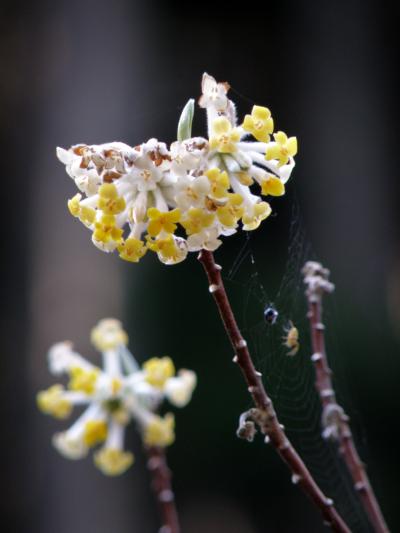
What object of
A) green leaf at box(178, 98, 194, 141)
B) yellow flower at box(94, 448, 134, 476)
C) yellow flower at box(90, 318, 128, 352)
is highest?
yellow flower at box(90, 318, 128, 352)

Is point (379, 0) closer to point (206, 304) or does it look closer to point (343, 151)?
point (343, 151)

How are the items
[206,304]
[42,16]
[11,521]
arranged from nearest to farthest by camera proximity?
[206,304] → [11,521] → [42,16]

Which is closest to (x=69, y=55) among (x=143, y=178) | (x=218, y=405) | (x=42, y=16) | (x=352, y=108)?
(x=42, y=16)

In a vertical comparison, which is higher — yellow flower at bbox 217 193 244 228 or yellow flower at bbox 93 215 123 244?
→ yellow flower at bbox 93 215 123 244

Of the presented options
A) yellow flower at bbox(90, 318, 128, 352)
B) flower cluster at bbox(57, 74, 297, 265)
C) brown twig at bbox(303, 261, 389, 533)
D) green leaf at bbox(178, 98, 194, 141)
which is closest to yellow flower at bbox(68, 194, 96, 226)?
flower cluster at bbox(57, 74, 297, 265)

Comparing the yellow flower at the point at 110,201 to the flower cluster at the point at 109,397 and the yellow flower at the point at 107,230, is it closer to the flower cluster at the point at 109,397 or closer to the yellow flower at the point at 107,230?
the yellow flower at the point at 107,230

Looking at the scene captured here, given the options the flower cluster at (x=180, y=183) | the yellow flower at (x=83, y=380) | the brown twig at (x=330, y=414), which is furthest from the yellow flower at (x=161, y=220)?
the yellow flower at (x=83, y=380)

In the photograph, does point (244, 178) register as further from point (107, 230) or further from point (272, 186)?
point (107, 230)

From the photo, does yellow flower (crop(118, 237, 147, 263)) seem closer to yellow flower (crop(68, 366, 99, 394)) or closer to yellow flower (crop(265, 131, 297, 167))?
yellow flower (crop(265, 131, 297, 167))
